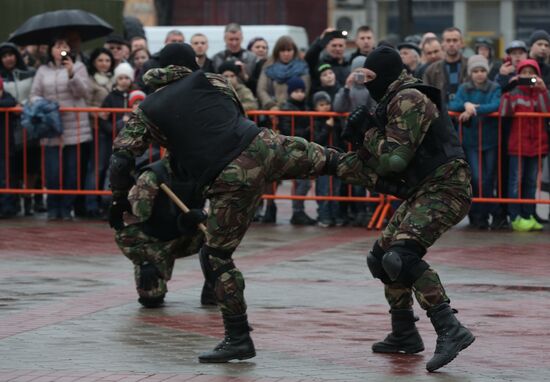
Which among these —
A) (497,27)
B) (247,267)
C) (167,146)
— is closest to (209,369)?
(167,146)

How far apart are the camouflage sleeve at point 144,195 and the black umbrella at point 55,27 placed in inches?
280

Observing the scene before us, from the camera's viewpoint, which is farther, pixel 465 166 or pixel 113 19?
pixel 113 19

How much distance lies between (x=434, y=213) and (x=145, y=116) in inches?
69.1

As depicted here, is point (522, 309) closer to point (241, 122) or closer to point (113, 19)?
point (241, 122)

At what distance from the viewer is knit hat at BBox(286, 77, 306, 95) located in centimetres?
1645

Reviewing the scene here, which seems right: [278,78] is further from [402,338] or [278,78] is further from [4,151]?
[402,338]

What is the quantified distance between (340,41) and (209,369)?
29.2 feet

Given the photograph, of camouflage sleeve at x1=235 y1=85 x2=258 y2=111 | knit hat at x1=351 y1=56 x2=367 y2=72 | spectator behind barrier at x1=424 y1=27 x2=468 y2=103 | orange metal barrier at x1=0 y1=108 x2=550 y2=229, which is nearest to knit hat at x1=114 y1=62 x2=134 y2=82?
orange metal barrier at x1=0 y1=108 x2=550 y2=229

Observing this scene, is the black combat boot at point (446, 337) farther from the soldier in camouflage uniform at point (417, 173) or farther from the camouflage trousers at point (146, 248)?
the camouflage trousers at point (146, 248)

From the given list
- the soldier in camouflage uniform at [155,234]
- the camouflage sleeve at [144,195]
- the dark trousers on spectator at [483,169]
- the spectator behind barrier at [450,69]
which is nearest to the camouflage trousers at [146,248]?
the soldier in camouflage uniform at [155,234]

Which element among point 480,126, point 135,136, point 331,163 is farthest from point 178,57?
point 480,126

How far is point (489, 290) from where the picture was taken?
459 inches

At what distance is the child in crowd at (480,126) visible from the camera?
15.7 metres

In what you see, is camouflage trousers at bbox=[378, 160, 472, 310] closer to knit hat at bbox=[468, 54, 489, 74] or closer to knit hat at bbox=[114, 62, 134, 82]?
knit hat at bbox=[468, 54, 489, 74]
